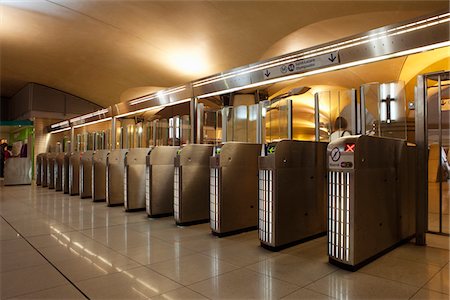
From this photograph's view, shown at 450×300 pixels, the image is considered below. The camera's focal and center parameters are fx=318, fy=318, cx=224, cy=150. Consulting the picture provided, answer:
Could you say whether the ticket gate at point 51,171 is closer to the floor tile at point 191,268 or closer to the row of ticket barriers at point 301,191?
the row of ticket barriers at point 301,191

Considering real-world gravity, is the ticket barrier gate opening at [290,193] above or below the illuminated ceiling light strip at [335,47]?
below

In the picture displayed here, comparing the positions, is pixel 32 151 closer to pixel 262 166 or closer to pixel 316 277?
pixel 262 166

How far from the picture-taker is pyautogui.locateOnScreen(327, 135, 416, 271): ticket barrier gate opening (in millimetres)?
2787

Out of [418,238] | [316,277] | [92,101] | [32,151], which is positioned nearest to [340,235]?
[316,277]

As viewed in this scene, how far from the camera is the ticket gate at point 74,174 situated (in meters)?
8.11

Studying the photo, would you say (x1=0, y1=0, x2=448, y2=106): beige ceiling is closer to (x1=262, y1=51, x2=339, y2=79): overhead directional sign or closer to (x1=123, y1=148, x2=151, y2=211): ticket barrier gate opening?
(x1=262, y1=51, x2=339, y2=79): overhead directional sign

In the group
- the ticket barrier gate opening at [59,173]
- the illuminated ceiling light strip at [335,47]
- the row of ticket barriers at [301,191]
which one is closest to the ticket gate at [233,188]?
the row of ticket barriers at [301,191]

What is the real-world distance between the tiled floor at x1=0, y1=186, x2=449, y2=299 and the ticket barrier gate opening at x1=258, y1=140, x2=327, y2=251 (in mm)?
165

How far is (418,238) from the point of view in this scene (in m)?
3.61

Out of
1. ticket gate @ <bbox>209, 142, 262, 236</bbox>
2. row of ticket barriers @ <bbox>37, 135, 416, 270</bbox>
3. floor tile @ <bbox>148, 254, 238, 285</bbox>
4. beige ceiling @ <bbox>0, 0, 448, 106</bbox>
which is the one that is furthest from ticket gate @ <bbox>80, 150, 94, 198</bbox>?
floor tile @ <bbox>148, 254, 238, 285</bbox>

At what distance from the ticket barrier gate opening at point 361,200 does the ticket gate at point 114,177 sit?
4.72 metres

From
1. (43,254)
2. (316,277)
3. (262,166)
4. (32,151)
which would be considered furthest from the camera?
(32,151)

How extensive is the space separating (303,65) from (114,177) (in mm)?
4318

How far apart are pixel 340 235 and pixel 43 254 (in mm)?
2867
